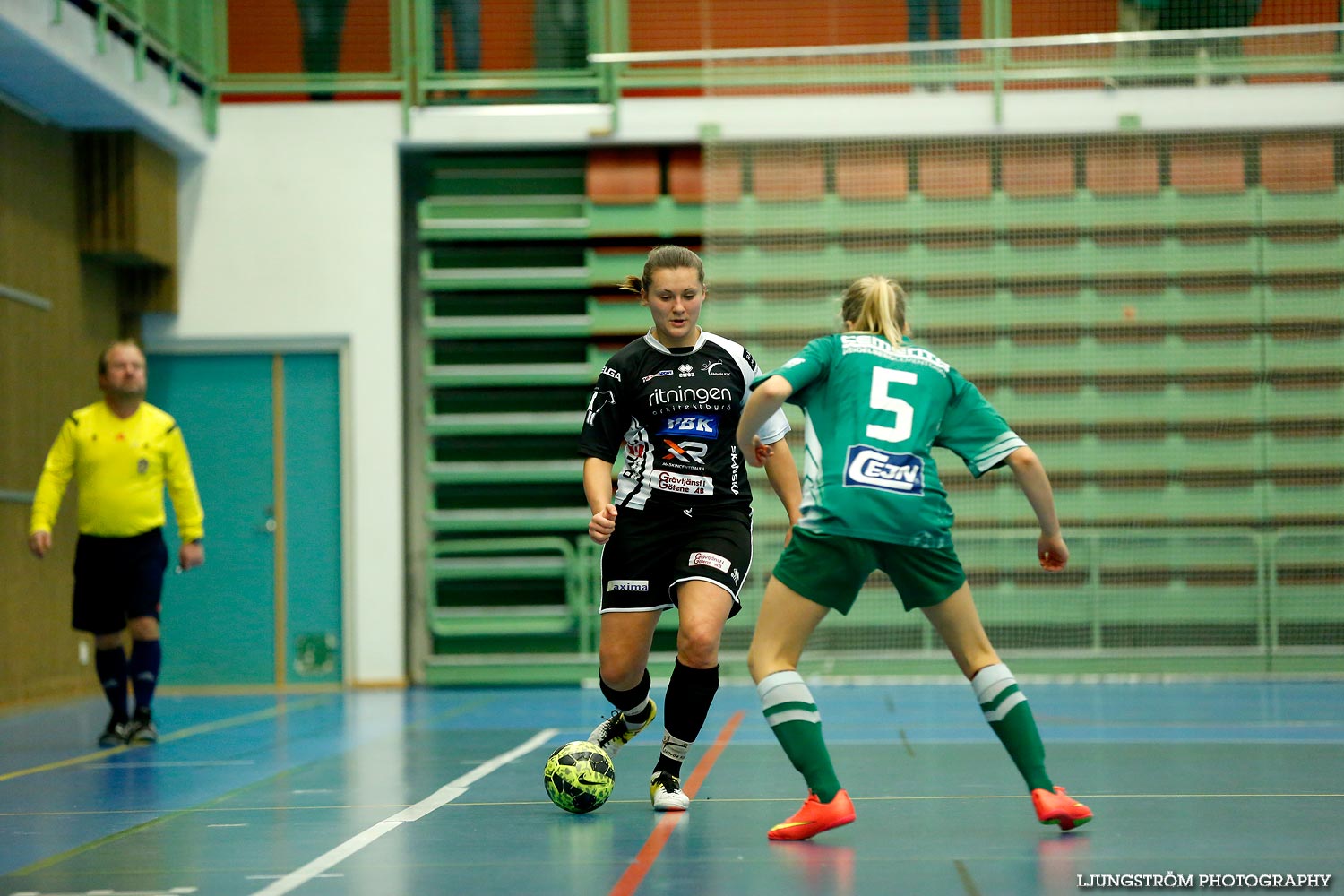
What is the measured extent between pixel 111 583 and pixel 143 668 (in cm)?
50

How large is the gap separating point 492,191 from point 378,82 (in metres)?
1.39

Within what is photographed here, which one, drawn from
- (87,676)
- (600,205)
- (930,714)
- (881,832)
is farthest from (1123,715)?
(87,676)

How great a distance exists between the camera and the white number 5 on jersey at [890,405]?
450 centimetres

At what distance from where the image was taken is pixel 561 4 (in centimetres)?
1321

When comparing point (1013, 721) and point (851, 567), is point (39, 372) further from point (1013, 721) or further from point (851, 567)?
point (1013, 721)

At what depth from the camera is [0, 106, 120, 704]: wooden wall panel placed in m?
10.4

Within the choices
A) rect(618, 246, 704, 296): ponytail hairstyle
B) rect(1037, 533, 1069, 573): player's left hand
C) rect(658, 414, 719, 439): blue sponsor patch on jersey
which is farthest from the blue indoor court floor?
rect(618, 246, 704, 296): ponytail hairstyle

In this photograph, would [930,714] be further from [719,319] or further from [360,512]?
[360,512]

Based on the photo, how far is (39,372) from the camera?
10.9m

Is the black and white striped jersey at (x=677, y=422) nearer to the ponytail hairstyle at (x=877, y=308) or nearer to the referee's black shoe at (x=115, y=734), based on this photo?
the ponytail hairstyle at (x=877, y=308)

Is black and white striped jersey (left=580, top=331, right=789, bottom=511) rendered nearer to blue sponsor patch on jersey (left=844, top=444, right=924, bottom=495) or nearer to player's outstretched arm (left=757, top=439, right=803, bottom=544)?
player's outstretched arm (left=757, top=439, right=803, bottom=544)

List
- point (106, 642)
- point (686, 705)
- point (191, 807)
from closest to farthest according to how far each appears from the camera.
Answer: point (686, 705) < point (191, 807) < point (106, 642)

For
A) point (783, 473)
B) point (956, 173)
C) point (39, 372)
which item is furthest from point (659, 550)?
point (956, 173)

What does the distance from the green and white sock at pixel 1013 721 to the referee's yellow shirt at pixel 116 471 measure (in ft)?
16.9
